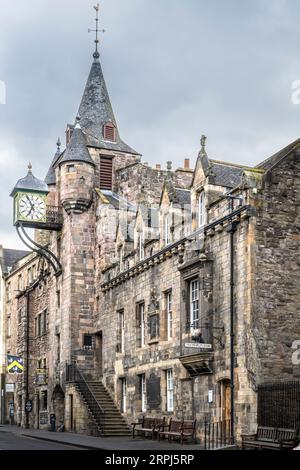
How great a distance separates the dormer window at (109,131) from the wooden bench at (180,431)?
18.4m

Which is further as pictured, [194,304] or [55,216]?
[55,216]

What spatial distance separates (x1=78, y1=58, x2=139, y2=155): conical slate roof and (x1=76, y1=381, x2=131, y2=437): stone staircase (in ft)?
40.6

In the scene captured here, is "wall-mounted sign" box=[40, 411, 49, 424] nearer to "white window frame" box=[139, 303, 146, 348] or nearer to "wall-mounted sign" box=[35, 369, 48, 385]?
"wall-mounted sign" box=[35, 369, 48, 385]

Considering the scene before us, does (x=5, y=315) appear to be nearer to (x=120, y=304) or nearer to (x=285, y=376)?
(x=120, y=304)

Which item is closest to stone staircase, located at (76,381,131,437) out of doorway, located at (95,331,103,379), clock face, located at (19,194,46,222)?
doorway, located at (95,331,103,379)

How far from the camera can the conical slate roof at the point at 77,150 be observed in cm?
4034

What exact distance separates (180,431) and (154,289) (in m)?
6.58

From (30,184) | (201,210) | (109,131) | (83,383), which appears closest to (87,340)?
(83,383)

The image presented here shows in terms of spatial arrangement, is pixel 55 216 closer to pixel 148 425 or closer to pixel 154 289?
pixel 154 289

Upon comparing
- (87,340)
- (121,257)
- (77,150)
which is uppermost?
(77,150)

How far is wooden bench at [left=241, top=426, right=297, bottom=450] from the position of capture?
22.0 meters

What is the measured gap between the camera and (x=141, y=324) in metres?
34.8

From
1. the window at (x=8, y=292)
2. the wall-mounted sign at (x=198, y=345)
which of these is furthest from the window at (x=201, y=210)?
the window at (x=8, y=292)

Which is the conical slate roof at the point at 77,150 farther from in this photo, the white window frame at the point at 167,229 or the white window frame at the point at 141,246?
the white window frame at the point at 167,229
